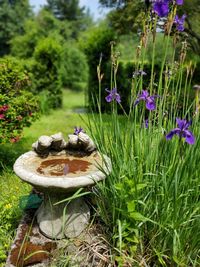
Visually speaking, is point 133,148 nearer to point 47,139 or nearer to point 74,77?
point 47,139

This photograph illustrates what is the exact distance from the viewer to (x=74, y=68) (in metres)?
19.9

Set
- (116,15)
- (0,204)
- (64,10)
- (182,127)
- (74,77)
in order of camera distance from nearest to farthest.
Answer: (182,127) < (0,204) < (116,15) < (74,77) < (64,10)

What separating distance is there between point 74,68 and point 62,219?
1776cm

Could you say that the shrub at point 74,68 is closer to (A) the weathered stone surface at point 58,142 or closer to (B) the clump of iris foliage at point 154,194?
(A) the weathered stone surface at point 58,142

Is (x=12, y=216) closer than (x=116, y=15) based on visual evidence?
Yes

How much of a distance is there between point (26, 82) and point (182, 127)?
3.81m

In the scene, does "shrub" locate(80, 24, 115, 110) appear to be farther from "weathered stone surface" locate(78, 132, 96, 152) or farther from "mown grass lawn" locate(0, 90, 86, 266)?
"weathered stone surface" locate(78, 132, 96, 152)

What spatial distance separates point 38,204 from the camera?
3150 mm

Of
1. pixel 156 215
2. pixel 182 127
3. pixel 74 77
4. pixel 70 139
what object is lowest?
pixel 74 77

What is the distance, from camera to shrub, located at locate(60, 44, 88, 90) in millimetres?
19484

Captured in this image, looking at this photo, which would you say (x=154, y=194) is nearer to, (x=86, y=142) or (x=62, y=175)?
(x=62, y=175)

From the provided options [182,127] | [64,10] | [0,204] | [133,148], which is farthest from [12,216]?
[64,10]

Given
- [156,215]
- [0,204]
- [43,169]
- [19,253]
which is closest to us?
[156,215]

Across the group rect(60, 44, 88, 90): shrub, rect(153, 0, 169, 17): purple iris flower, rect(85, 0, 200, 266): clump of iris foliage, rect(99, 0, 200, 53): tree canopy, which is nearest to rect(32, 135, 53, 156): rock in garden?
rect(85, 0, 200, 266): clump of iris foliage
